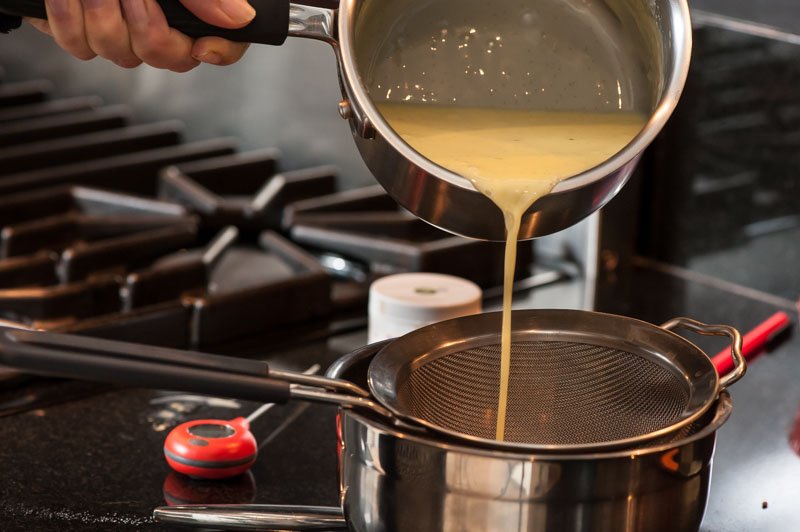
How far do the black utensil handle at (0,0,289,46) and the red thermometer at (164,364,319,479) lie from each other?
1.10ft

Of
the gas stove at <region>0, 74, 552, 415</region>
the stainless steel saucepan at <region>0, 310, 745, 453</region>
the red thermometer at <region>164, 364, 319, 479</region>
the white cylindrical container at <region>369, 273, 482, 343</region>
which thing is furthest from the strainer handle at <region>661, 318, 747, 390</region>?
the gas stove at <region>0, 74, 552, 415</region>

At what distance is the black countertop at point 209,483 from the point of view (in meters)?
0.92

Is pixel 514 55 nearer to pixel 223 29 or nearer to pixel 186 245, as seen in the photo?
pixel 223 29

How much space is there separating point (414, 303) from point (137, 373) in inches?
18.2

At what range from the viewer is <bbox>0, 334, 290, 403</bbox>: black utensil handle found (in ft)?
2.22

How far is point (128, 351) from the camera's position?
0.70 meters

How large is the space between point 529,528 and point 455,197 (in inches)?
10.0

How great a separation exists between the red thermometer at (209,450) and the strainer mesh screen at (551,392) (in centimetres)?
19

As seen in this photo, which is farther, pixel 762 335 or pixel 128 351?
pixel 762 335

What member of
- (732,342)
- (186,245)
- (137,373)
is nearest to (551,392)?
(732,342)

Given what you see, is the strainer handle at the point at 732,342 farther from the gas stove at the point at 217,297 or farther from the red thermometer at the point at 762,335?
the red thermometer at the point at 762,335

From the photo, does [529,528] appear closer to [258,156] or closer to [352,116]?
[352,116]

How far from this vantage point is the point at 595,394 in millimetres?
939

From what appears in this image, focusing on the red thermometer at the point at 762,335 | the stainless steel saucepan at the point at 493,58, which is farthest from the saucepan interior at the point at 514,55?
the red thermometer at the point at 762,335
